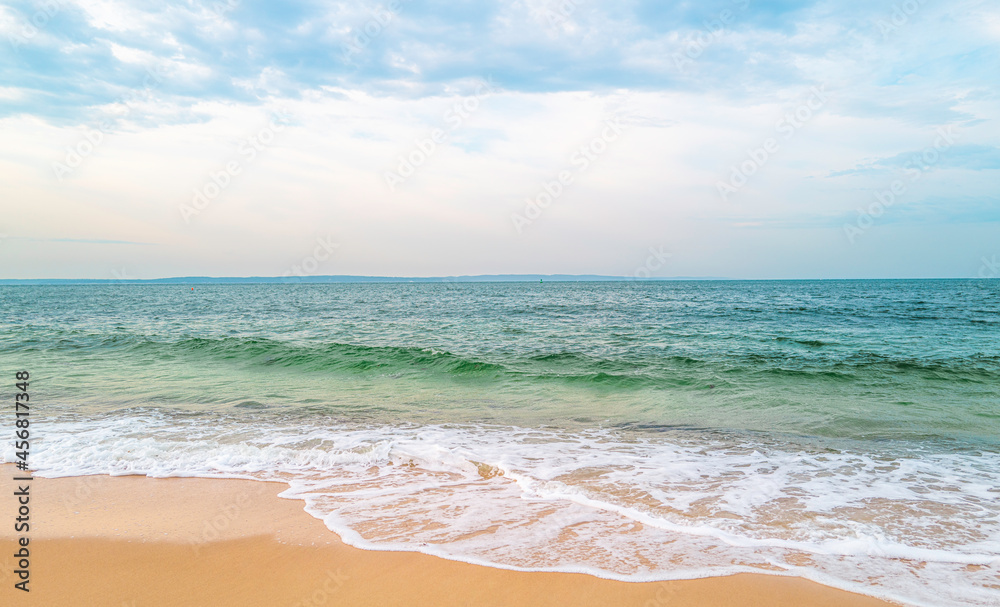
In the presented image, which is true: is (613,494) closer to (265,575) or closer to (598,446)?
(598,446)

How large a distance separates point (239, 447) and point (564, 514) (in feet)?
14.6

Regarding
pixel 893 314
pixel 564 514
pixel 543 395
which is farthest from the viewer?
pixel 893 314

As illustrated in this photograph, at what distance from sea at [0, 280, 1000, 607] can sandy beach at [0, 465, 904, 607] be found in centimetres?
19

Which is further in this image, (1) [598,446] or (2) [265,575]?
(1) [598,446]

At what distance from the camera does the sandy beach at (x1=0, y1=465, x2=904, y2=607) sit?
334 cm

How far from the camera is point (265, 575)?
3.63 m

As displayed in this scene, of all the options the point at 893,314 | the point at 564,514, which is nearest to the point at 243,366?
the point at 564,514

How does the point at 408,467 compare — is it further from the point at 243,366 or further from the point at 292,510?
the point at 243,366

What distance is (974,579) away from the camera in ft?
11.7

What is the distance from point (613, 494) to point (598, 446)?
185 centimetres

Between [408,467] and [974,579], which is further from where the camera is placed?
[408,467]

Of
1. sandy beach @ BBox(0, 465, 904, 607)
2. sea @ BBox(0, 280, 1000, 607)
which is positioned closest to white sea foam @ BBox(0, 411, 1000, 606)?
sea @ BBox(0, 280, 1000, 607)

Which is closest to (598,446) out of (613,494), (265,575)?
(613,494)

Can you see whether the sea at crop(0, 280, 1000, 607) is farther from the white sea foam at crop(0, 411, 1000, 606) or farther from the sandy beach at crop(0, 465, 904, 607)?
the sandy beach at crop(0, 465, 904, 607)
